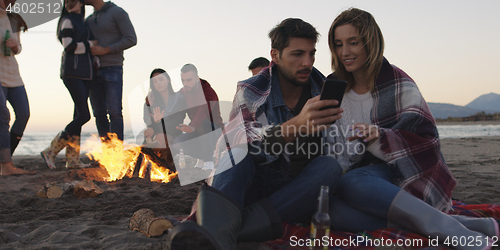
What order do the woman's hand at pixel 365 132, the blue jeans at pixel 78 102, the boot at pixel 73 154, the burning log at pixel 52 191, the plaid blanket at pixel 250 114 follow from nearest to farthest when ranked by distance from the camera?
the woman's hand at pixel 365 132
the plaid blanket at pixel 250 114
the burning log at pixel 52 191
the blue jeans at pixel 78 102
the boot at pixel 73 154

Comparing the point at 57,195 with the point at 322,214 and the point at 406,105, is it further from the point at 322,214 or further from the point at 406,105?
the point at 406,105

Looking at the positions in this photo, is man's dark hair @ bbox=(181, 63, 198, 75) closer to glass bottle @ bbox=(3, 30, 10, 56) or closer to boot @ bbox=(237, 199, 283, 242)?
glass bottle @ bbox=(3, 30, 10, 56)

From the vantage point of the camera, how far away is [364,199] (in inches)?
77.2

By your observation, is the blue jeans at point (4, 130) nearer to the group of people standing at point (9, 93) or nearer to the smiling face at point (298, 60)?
the group of people standing at point (9, 93)

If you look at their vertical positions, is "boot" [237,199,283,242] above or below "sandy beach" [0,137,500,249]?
above

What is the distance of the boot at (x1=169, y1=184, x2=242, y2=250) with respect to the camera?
54.3 inches

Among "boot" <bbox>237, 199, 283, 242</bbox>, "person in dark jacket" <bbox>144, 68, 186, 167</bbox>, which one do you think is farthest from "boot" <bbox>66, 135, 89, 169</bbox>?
"boot" <bbox>237, 199, 283, 242</bbox>

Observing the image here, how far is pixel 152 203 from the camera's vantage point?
2.99 metres

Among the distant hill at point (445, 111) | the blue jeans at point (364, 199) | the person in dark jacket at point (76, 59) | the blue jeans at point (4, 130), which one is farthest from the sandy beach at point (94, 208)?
the distant hill at point (445, 111)

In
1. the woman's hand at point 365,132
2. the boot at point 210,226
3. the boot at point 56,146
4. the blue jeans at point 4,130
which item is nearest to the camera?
the boot at point 210,226

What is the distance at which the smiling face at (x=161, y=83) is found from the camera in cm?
515

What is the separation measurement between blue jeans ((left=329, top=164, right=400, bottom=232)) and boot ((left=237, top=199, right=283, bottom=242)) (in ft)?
1.57

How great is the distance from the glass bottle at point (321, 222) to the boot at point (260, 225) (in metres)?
0.39

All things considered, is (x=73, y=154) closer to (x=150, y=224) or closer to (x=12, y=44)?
(x=12, y=44)
